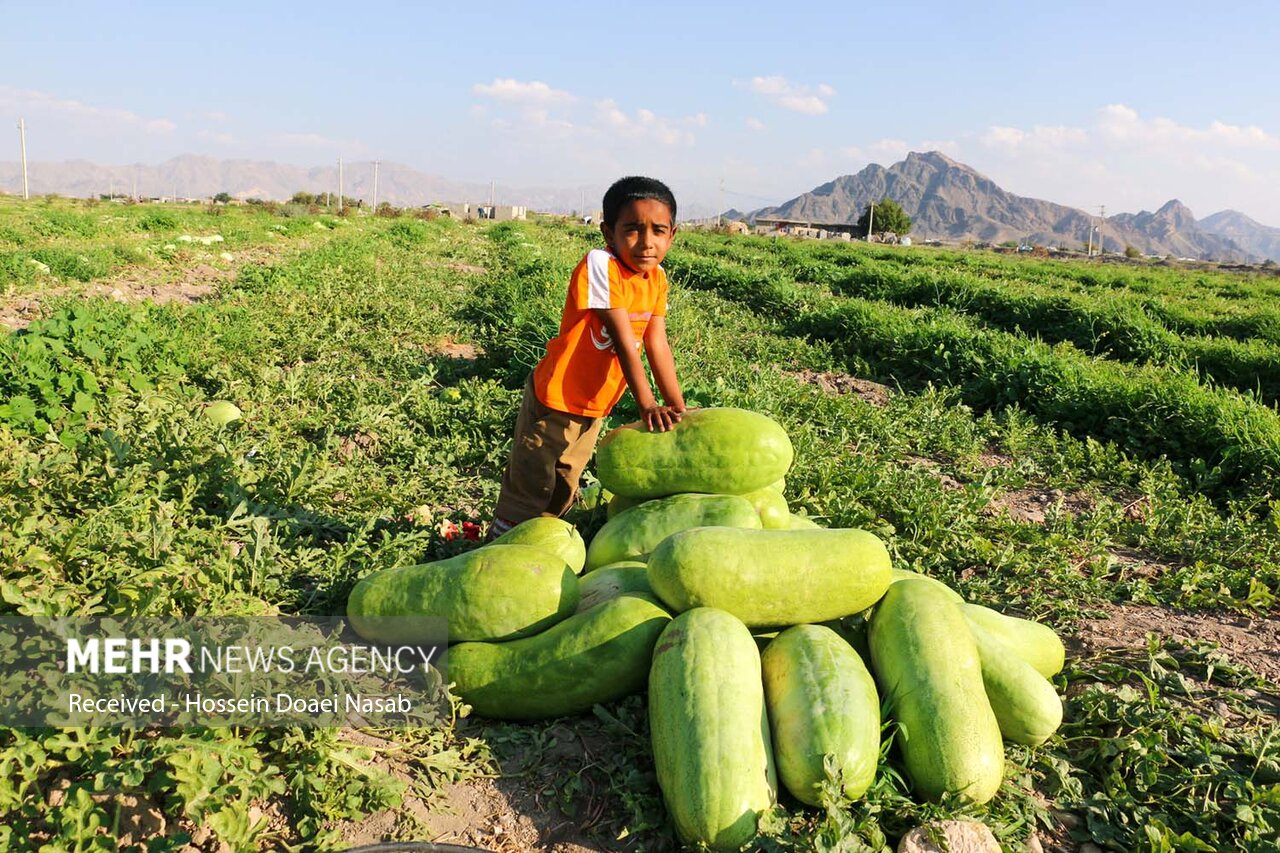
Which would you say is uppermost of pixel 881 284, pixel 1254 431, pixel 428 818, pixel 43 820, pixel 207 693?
pixel 881 284

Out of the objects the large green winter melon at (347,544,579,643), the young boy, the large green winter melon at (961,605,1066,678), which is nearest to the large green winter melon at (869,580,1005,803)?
the large green winter melon at (961,605,1066,678)

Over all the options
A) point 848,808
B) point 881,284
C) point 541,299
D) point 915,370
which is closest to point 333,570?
→ point 848,808

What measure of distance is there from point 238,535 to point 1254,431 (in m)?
7.24

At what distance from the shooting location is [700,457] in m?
3.42

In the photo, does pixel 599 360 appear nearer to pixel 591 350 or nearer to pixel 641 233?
pixel 591 350

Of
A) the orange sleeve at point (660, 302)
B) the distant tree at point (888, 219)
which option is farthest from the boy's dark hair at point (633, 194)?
the distant tree at point (888, 219)

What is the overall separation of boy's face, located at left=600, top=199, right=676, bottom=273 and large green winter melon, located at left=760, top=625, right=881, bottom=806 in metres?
1.82

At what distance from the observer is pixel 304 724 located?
7.66 feet

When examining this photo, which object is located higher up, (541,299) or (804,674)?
(541,299)

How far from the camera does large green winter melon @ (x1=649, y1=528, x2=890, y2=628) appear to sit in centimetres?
→ 264

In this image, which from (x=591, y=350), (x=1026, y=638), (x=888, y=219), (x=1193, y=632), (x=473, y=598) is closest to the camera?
(x=473, y=598)

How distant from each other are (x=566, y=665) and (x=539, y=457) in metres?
1.45

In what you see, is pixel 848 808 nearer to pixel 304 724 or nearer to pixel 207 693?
pixel 304 724

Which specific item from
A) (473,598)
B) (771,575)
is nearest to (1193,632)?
(771,575)
